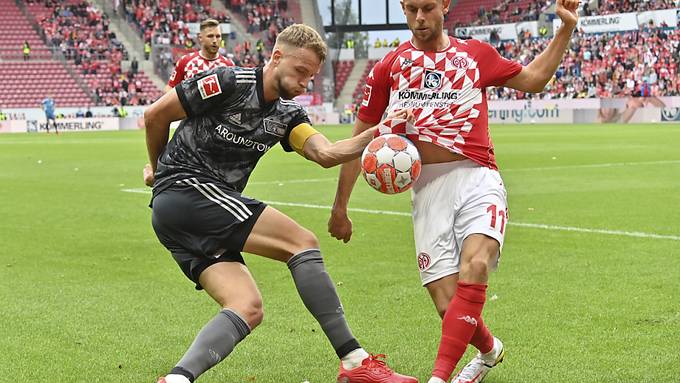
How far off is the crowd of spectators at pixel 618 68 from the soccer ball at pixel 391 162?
1679 inches

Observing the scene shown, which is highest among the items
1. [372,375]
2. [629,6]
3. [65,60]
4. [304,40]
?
[304,40]

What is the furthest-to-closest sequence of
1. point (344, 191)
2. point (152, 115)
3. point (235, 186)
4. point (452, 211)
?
1. point (344, 191)
2. point (452, 211)
3. point (235, 186)
4. point (152, 115)

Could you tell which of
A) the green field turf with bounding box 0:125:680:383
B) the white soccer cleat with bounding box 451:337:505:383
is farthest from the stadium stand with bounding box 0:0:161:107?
the white soccer cleat with bounding box 451:337:505:383

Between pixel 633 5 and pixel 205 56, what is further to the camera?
pixel 633 5

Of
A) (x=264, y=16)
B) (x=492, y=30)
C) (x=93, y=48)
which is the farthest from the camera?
(x=264, y=16)

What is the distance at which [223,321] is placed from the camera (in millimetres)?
4176

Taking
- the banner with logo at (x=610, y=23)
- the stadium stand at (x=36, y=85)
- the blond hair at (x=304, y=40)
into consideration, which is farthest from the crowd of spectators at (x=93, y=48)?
the blond hair at (x=304, y=40)

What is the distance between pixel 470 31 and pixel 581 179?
45806 mm

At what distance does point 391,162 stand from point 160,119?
1092 millimetres

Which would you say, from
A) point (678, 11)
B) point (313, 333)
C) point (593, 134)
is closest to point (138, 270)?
point (313, 333)

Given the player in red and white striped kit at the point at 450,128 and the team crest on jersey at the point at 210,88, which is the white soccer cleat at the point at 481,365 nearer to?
the player in red and white striped kit at the point at 450,128

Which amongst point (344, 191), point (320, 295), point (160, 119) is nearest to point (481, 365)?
point (320, 295)

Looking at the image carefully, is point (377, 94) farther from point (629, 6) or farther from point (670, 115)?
point (629, 6)

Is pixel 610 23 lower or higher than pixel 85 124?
higher
